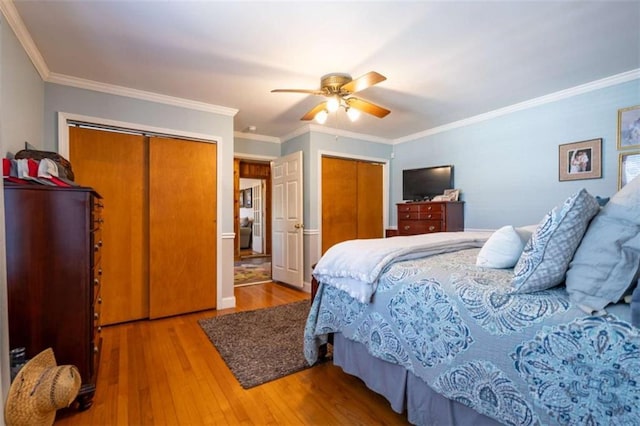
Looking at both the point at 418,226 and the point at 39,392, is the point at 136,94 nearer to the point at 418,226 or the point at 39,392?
the point at 39,392

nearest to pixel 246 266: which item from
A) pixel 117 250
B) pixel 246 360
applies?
Result: pixel 117 250

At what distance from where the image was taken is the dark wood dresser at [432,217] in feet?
12.2

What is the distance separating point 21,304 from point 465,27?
121 inches

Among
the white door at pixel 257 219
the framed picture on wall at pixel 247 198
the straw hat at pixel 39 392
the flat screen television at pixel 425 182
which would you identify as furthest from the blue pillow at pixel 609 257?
the framed picture on wall at pixel 247 198

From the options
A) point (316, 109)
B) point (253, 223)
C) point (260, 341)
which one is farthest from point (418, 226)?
point (253, 223)

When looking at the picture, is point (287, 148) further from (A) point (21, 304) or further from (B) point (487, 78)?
(A) point (21, 304)

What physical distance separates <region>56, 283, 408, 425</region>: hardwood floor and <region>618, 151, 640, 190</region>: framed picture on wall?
118 inches

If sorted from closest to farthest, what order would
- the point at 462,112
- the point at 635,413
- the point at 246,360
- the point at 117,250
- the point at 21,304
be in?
the point at 635,413, the point at 21,304, the point at 246,360, the point at 117,250, the point at 462,112

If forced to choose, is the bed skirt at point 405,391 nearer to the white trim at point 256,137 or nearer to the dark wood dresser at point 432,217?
the dark wood dresser at point 432,217

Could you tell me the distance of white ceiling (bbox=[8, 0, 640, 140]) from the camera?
1778mm

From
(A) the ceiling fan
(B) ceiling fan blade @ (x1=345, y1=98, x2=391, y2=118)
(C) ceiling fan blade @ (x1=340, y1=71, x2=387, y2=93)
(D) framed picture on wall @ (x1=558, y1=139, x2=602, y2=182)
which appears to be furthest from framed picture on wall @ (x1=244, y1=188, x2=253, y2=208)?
(D) framed picture on wall @ (x1=558, y1=139, x2=602, y2=182)

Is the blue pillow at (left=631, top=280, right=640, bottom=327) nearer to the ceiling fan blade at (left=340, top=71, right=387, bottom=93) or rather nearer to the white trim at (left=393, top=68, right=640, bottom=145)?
the ceiling fan blade at (left=340, top=71, right=387, bottom=93)

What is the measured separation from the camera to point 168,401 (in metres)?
1.68

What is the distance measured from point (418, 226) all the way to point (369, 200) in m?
1.15
